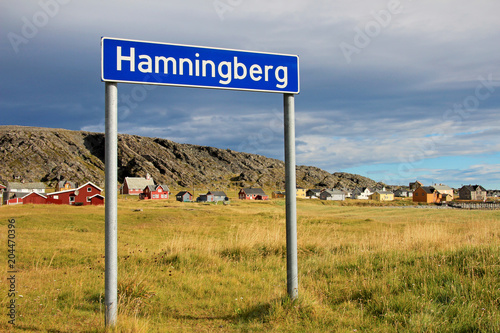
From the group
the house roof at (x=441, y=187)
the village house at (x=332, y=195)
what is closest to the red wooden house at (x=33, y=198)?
the village house at (x=332, y=195)

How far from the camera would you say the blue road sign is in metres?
4.41

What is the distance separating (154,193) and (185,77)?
4394 inches

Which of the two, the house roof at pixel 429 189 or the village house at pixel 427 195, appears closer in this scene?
the village house at pixel 427 195

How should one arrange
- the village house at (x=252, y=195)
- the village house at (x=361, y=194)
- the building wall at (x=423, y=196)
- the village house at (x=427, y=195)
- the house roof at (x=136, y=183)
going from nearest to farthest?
the building wall at (x=423, y=196) < the village house at (x=427, y=195) < the house roof at (x=136, y=183) < the village house at (x=252, y=195) < the village house at (x=361, y=194)

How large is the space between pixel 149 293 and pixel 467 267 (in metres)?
5.96

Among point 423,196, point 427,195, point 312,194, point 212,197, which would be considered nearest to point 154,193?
point 212,197

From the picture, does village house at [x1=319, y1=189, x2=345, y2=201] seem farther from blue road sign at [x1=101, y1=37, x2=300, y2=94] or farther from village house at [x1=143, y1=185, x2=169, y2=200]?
blue road sign at [x1=101, y1=37, x2=300, y2=94]

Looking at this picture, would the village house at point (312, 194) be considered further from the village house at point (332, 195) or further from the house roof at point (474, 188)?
the house roof at point (474, 188)

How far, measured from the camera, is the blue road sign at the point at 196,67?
441cm

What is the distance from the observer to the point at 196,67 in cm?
479

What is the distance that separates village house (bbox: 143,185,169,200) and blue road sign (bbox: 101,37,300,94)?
363 ft

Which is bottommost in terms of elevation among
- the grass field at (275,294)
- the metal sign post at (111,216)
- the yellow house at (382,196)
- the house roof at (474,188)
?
the yellow house at (382,196)

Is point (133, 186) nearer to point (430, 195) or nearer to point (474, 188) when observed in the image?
point (430, 195)

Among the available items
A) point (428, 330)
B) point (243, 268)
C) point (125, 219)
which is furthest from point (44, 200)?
point (428, 330)
